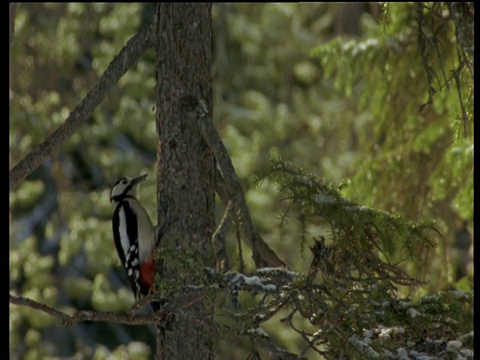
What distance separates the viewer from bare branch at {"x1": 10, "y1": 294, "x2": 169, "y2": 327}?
5.39 meters

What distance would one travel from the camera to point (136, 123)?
1439 cm

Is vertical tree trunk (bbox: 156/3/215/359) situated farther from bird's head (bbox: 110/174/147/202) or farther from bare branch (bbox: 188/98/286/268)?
bird's head (bbox: 110/174/147/202)

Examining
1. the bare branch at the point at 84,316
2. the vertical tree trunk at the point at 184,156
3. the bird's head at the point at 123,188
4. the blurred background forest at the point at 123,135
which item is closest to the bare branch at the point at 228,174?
the vertical tree trunk at the point at 184,156

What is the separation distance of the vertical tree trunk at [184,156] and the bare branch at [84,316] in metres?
0.11

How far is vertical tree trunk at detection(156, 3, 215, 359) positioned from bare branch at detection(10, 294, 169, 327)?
0.38ft

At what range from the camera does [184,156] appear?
5.95m

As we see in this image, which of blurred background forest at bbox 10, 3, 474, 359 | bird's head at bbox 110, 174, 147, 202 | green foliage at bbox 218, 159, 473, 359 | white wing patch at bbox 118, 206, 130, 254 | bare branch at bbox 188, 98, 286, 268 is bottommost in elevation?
green foliage at bbox 218, 159, 473, 359

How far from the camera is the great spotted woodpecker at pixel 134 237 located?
6777 mm

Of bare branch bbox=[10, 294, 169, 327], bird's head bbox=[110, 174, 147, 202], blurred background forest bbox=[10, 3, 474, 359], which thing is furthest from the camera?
blurred background forest bbox=[10, 3, 474, 359]

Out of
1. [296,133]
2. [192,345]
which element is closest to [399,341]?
[192,345]

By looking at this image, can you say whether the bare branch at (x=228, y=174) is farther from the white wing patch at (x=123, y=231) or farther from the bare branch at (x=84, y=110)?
the white wing patch at (x=123, y=231)

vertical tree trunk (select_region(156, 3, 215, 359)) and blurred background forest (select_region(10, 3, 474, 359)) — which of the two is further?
blurred background forest (select_region(10, 3, 474, 359))

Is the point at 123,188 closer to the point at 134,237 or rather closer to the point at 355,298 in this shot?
the point at 134,237

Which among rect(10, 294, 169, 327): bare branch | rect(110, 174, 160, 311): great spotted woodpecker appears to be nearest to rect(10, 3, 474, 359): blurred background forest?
rect(110, 174, 160, 311): great spotted woodpecker
